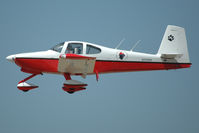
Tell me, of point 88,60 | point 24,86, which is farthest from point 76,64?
point 24,86

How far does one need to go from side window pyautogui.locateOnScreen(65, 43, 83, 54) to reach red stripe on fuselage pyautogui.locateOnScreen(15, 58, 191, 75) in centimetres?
77

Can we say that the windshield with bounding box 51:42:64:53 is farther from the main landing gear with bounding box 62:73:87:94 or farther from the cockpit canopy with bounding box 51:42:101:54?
the main landing gear with bounding box 62:73:87:94

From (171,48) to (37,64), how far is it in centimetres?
726

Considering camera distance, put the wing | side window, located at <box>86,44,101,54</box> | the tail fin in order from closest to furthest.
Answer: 1. the wing
2. side window, located at <box>86,44,101,54</box>
3. the tail fin

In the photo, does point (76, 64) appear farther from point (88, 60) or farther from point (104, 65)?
point (104, 65)

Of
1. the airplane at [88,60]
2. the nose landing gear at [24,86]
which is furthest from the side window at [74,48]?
the nose landing gear at [24,86]

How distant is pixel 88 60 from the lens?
45.5 feet

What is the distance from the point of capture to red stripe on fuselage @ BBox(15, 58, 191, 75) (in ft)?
45.8

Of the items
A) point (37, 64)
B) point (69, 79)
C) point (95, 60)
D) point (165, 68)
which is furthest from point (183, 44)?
point (37, 64)

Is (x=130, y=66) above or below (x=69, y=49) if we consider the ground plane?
below

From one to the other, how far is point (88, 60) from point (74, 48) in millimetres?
888

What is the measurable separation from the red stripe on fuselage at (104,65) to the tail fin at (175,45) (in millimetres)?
429

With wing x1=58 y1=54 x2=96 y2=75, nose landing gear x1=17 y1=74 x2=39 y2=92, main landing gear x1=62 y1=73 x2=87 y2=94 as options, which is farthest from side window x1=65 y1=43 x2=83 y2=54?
nose landing gear x1=17 y1=74 x2=39 y2=92

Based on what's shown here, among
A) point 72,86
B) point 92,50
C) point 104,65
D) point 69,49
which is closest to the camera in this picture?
point 72,86
